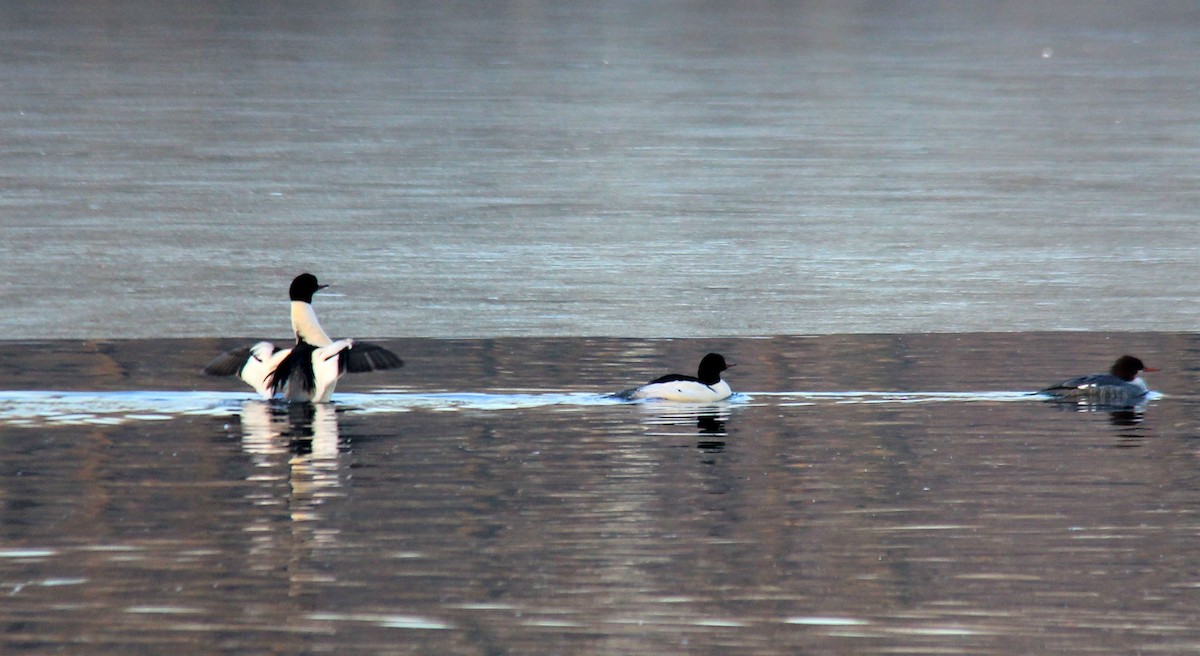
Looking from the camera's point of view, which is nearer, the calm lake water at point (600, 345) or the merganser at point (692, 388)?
the calm lake water at point (600, 345)

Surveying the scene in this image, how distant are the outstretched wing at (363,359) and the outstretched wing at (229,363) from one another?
0.58 m

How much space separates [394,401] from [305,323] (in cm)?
93

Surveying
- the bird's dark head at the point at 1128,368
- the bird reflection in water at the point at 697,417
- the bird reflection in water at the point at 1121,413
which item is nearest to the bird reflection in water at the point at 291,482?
the bird reflection in water at the point at 697,417

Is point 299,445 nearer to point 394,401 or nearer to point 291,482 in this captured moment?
point 291,482

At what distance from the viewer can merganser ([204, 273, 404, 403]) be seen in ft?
36.5

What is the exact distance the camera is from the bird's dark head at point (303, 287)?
11414 millimetres

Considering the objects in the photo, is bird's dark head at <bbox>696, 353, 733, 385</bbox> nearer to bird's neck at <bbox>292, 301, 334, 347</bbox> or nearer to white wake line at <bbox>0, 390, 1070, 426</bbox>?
white wake line at <bbox>0, 390, 1070, 426</bbox>

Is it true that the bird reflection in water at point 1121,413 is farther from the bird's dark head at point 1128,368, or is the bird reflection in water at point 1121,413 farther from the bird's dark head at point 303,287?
the bird's dark head at point 303,287

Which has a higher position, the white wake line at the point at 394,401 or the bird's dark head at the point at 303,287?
the bird's dark head at the point at 303,287

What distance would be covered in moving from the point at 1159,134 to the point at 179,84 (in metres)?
11.1

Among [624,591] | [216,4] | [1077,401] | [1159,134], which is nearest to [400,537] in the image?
[624,591]

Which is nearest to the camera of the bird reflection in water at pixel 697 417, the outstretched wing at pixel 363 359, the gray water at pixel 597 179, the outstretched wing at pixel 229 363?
the bird reflection in water at pixel 697 417

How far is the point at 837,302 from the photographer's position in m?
14.3

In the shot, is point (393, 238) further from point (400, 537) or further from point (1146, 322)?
point (400, 537)
